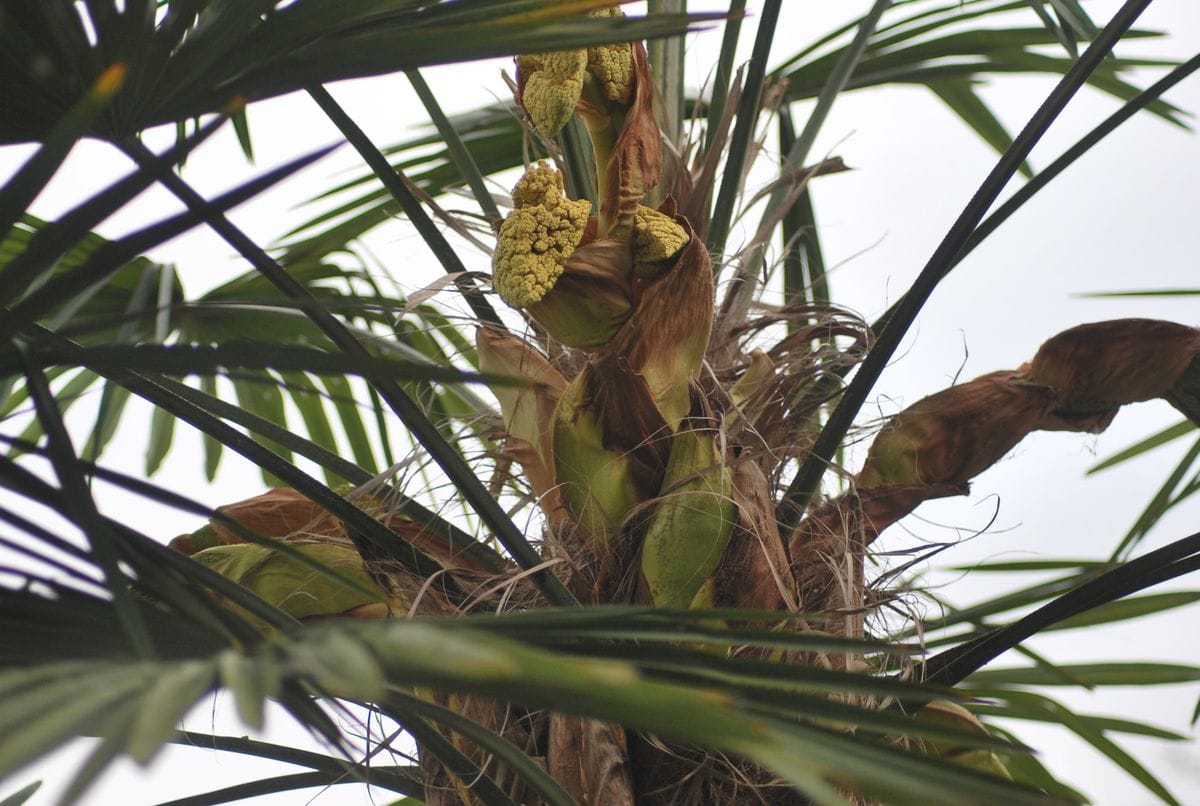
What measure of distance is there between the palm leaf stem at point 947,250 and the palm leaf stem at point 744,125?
0.21 metres

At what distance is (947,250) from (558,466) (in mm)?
339

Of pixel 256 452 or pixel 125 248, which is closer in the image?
pixel 125 248

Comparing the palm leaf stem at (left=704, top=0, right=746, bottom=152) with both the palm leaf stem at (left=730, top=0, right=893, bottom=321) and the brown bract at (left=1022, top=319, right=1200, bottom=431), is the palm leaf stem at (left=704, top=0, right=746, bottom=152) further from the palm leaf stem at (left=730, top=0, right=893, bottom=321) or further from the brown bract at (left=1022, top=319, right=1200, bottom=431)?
the brown bract at (left=1022, top=319, right=1200, bottom=431)

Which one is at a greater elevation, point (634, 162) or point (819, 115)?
point (819, 115)

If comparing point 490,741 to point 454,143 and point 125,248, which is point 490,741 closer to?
point 125,248

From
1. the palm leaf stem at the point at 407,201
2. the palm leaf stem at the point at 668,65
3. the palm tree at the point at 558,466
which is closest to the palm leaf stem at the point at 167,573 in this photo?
the palm tree at the point at 558,466

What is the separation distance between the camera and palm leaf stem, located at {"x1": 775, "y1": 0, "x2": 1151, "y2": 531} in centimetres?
88

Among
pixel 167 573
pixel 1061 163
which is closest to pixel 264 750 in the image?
pixel 167 573

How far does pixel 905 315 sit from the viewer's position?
885 millimetres

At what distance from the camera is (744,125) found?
3.32 ft

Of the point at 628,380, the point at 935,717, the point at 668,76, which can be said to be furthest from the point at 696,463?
the point at 668,76

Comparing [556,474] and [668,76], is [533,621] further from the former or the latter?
[668,76]

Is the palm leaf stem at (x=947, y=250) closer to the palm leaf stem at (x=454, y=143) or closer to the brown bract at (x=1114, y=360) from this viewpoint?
the brown bract at (x=1114, y=360)

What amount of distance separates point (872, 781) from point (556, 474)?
58cm
